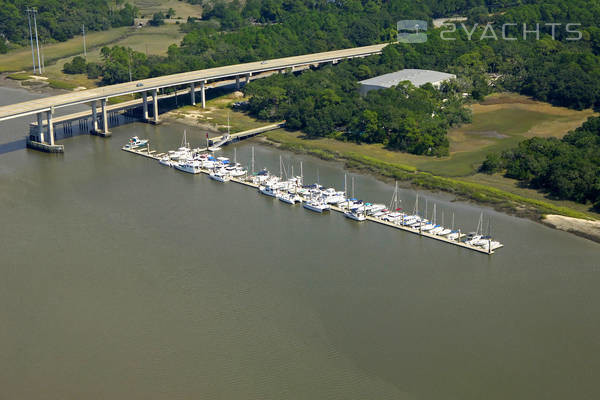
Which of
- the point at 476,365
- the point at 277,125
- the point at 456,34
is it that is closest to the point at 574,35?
the point at 456,34

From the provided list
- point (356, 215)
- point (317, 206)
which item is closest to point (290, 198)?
point (317, 206)

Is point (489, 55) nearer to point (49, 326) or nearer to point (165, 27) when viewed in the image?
point (165, 27)

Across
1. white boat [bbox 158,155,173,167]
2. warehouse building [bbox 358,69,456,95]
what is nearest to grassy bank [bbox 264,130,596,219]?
white boat [bbox 158,155,173,167]

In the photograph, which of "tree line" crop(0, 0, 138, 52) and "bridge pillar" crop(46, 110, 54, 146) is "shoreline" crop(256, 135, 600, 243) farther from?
"tree line" crop(0, 0, 138, 52)

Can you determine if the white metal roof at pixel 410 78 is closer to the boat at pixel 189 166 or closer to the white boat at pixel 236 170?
the white boat at pixel 236 170

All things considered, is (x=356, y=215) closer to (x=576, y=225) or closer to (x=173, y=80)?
(x=576, y=225)
